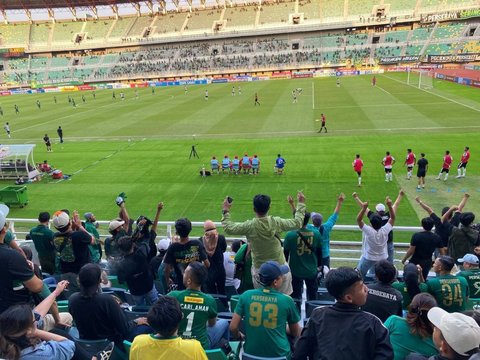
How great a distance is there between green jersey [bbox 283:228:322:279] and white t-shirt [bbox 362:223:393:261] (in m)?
1.86

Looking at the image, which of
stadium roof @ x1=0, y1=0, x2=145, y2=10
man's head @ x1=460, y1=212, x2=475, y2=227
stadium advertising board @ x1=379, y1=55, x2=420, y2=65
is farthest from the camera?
stadium roof @ x1=0, y1=0, x2=145, y2=10

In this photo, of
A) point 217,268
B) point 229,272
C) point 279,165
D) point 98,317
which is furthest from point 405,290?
point 279,165

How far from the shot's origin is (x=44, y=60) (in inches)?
4065

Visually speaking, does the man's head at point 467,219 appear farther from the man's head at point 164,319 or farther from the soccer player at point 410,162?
the soccer player at point 410,162

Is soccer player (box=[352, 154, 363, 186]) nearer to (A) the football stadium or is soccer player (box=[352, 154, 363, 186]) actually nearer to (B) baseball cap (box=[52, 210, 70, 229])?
(A) the football stadium

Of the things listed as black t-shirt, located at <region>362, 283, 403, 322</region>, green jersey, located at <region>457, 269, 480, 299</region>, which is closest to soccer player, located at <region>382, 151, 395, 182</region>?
green jersey, located at <region>457, 269, 480, 299</region>

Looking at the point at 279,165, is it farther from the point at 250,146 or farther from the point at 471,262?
the point at 471,262

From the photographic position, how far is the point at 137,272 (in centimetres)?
621

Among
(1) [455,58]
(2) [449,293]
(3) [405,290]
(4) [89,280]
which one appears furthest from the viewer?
(1) [455,58]

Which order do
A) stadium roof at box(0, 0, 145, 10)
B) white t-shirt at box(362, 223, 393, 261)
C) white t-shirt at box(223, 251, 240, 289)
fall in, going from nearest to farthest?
white t-shirt at box(223, 251, 240, 289)
white t-shirt at box(362, 223, 393, 261)
stadium roof at box(0, 0, 145, 10)

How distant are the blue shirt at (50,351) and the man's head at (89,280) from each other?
717 mm

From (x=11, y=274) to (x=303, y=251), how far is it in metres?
4.45

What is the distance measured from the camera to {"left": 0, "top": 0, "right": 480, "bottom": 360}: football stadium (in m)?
4.12

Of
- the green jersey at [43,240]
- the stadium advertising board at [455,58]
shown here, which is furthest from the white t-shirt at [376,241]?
the stadium advertising board at [455,58]
